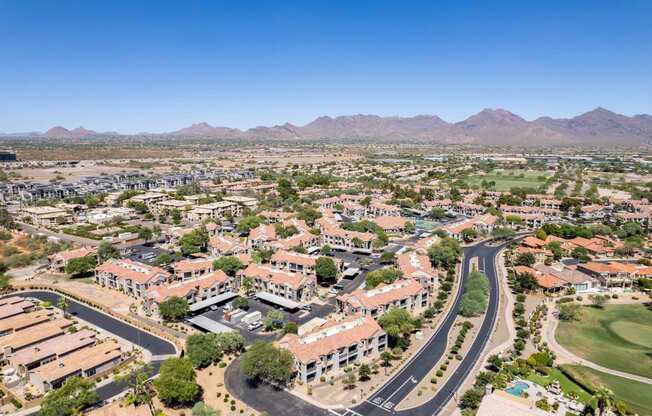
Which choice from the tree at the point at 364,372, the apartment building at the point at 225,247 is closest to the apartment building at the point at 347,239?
the apartment building at the point at 225,247

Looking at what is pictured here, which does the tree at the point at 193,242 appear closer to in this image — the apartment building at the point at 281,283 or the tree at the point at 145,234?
the tree at the point at 145,234

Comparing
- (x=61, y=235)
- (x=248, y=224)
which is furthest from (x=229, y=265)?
(x=61, y=235)

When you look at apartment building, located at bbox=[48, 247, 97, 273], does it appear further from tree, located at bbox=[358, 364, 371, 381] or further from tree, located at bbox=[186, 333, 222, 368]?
tree, located at bbox=[358, 364, 371, 381]

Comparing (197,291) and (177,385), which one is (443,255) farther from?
(177,385)

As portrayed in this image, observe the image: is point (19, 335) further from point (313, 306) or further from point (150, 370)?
point (313, 306)

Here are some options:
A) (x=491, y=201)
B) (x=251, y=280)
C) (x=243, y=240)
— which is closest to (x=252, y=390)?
(x=251, y=280)
